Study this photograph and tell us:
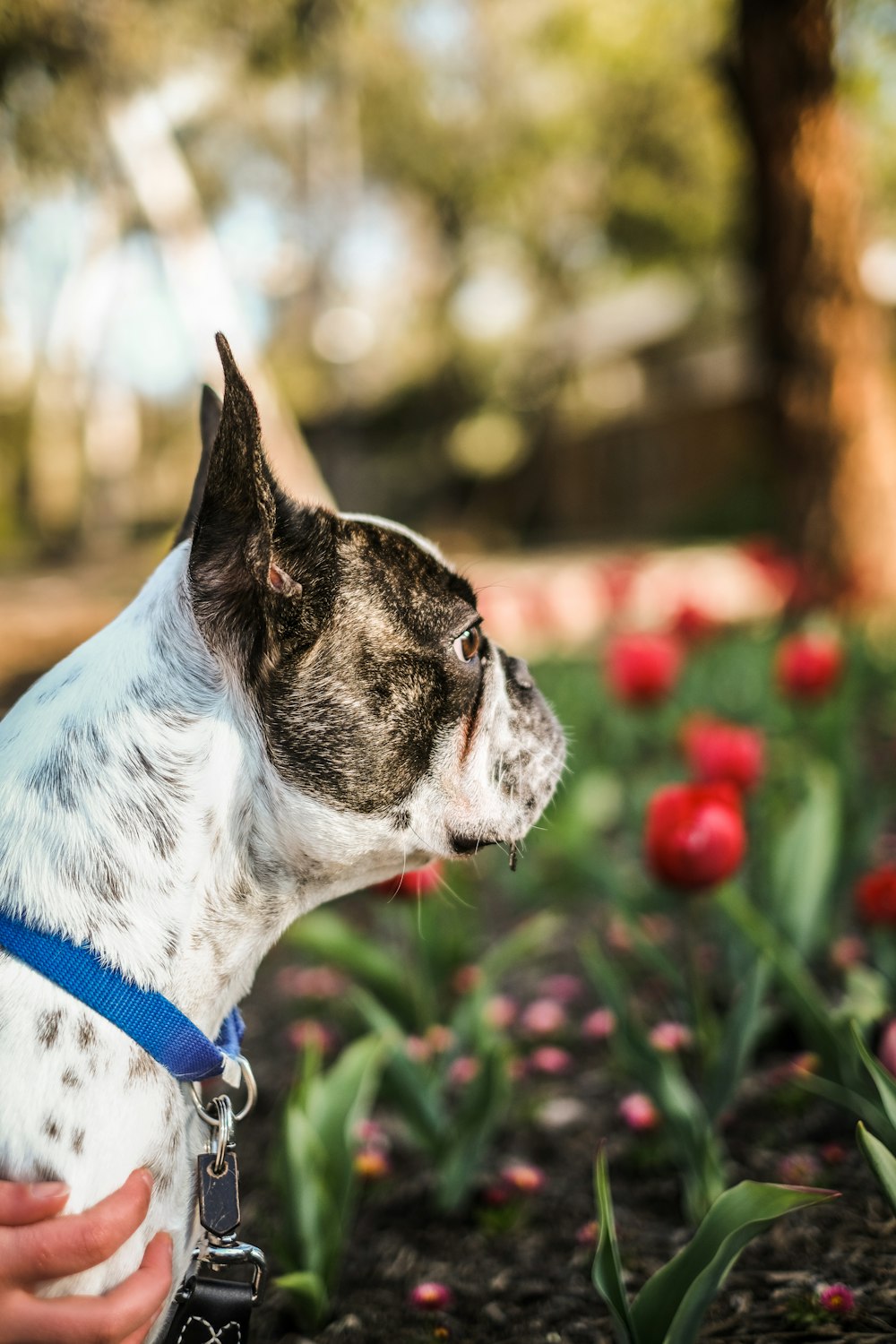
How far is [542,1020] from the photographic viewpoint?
3.38 metres

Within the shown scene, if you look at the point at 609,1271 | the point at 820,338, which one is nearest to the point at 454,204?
the point at 820,338

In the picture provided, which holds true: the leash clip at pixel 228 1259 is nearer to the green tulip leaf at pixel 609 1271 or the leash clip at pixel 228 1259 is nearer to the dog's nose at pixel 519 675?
the green tulip leaf at pixel 609 1271

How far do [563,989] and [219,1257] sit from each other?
7.06ft

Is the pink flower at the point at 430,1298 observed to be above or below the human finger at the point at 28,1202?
below

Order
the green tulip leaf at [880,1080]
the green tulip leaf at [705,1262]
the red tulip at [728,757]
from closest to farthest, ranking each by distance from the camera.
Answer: the green tulip leaf at [705,1262]
the green tulip leaf at [880,1080]
the red tulip at [728,757]

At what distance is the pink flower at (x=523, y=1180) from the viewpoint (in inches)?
101

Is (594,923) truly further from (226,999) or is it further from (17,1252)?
(17,1252)

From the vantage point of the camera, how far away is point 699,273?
26.5 metres

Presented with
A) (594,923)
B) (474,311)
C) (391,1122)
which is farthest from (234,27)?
(474,311)

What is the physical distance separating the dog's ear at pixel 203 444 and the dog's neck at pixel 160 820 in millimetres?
339

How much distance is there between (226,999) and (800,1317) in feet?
3.92

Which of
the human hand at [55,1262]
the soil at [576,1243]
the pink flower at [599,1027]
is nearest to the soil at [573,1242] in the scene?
the soil at [576,1243]

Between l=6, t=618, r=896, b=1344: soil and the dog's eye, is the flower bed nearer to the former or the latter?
l=6, t=618, r=896, b=1344: soil

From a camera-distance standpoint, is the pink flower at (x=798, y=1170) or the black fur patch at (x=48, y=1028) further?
the pink flower at (x=798, y=1170)
